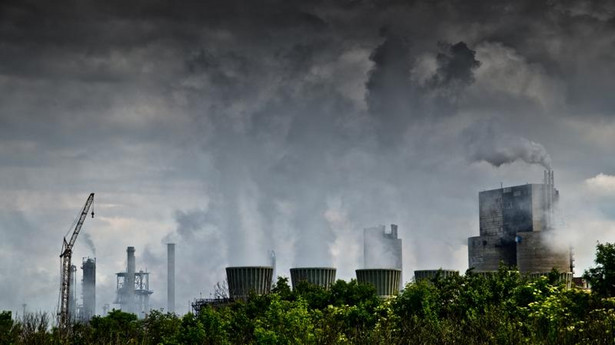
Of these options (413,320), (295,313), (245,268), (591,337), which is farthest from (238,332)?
(245,268)

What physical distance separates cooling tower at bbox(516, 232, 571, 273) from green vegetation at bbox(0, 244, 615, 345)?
3254 inches

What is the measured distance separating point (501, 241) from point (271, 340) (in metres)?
135

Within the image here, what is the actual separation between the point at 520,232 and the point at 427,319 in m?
110

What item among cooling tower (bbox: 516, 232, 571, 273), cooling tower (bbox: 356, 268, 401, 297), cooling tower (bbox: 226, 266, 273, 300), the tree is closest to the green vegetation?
the tree

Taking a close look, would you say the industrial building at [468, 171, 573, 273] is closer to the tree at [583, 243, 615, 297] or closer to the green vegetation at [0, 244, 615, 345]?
the green vegetation at [0, 244, 615, 345]

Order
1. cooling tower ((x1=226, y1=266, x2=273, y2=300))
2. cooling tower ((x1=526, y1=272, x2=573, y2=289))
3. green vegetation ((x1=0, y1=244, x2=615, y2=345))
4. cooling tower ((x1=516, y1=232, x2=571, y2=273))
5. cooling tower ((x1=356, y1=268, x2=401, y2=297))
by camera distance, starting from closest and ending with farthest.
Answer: green vegetation ((x1=0, y1=244, x2=615, y2=345)) < cooling tower ((x1=526, y1=272, x2=573, y2=289)) < cooling tower ((x1=356, y1=268, x2=401, y2=297)) < cooling tower ((x1=226, y1=266, x2=273, y2=300)) < cooling tower ((x1=516, y1=232, x2=571, y2=273))

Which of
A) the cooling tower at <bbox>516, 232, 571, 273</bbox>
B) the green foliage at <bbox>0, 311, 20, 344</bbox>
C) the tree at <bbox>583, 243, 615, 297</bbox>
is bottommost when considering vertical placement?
the green foliage at <bbox>0, 311, 20, 344</bbox>

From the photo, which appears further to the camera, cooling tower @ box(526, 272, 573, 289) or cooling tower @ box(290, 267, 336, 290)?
cooling tower @ box(290, 267, 336, 290)

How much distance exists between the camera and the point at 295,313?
55.2 metres

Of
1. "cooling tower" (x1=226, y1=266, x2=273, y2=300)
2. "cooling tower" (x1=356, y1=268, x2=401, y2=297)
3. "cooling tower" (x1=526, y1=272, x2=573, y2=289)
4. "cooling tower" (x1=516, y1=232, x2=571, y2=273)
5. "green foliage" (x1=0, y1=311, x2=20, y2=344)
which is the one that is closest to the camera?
"cooling tower" (x1=526, y1=272, x2=573, y2=289)

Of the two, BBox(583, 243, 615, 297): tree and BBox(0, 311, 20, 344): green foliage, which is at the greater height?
BBox(583, 243, 615, 297): tree

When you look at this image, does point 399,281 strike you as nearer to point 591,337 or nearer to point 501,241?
point 501,241

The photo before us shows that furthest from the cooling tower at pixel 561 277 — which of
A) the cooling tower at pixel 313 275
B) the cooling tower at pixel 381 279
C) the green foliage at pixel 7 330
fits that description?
the green foliage at pixel 7 330

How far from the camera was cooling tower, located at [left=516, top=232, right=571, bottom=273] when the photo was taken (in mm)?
167000
